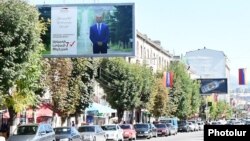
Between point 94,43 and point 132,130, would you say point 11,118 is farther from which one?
point 132,130

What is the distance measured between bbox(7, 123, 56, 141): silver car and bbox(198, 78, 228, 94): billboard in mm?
85178

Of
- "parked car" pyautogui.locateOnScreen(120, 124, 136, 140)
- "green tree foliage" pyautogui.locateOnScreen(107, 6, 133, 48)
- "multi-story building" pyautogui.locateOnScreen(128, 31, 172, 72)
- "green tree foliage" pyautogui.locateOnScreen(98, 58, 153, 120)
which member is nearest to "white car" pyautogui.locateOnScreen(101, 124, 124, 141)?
"parked car" pyautogui.locateOnScreen(120, 124, 136, 140)

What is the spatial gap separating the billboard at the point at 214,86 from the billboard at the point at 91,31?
242ft

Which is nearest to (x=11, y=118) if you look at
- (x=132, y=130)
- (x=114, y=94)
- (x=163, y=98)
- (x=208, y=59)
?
(x=132, y=130)

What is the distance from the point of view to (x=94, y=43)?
120 ft

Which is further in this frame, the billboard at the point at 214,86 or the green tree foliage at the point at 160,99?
the billboard at the point at 214,86

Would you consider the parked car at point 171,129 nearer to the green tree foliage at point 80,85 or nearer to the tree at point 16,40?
the green tree foliage at point 80,85

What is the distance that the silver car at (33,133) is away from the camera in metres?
23.3

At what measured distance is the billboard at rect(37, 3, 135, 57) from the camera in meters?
36.3

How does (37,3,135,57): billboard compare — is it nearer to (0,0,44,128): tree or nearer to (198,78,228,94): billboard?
(0,0,44,128): tree

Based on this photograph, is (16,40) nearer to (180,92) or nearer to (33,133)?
(33,133)

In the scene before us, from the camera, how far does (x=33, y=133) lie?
23922mm

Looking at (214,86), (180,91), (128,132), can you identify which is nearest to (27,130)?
(128,132)

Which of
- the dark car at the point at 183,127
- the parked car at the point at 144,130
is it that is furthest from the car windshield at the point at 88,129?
the dark car at the point at 183,127
